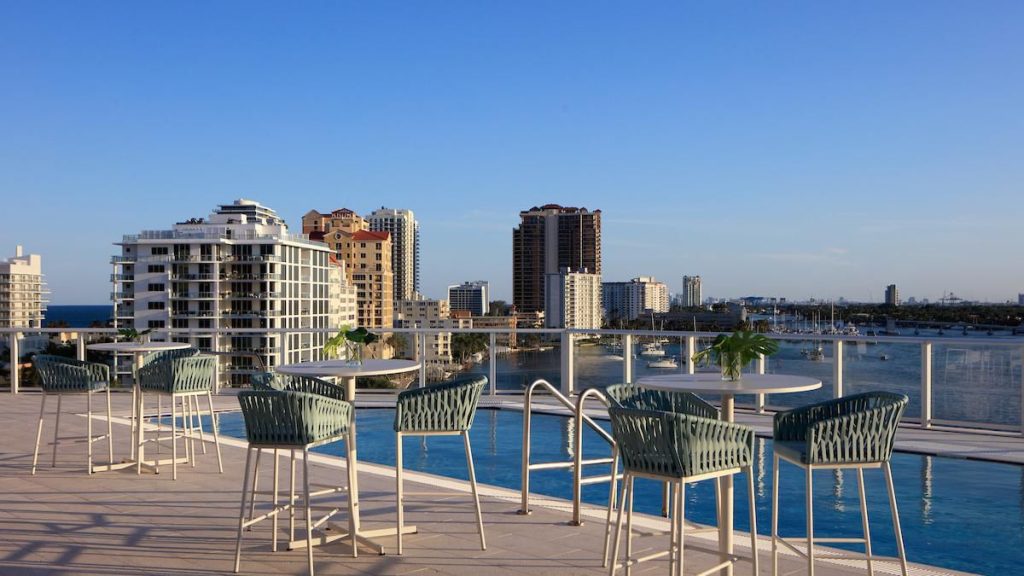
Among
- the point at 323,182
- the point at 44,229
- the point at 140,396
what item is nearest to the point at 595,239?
the point at 323,182

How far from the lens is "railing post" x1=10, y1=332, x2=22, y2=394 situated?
36.7 ft

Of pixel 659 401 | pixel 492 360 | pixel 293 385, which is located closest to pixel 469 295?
pixel 492 360

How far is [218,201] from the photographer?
263 feet

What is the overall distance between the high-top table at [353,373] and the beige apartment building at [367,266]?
85.9 meters

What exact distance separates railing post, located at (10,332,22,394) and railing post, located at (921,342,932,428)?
10.5 metres

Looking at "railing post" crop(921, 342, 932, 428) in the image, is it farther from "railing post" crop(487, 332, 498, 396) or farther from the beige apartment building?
the beige apartment building

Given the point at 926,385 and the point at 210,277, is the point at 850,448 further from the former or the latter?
the point at 210,277

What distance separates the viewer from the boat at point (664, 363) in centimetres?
884

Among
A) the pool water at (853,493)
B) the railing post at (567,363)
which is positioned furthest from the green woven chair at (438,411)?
the railing post at (567,363)

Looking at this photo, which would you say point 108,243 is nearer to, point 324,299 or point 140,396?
point 324,299

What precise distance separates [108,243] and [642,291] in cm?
5538

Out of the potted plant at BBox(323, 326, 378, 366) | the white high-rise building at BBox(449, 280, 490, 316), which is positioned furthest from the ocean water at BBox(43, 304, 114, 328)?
the potted plant at BBox(323, 326, 378, 366)

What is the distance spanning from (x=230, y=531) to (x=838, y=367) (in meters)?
5.73

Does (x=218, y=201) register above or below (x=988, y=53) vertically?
above
